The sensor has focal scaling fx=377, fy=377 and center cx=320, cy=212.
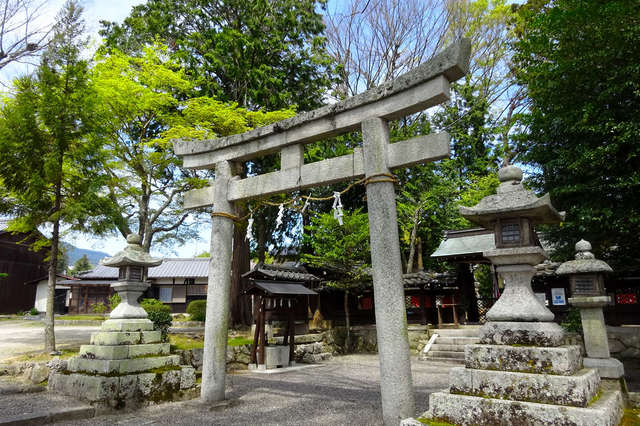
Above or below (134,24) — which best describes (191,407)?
below

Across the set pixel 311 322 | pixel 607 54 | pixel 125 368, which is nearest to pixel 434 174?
pixel 311 322

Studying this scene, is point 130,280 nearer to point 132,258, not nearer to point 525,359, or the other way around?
point 132,258

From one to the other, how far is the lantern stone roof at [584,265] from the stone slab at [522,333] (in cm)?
453

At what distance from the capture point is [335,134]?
622cm

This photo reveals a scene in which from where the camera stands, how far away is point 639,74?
8.80 m

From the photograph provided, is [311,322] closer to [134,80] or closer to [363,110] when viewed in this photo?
[134,80]

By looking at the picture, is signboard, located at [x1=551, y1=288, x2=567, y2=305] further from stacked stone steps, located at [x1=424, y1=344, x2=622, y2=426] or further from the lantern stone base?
the lantern stone base

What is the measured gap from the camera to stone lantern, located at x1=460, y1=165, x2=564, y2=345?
413cm

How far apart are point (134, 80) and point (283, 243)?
39.8ft

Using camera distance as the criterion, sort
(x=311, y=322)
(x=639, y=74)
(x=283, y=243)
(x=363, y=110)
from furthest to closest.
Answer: (x=283, y=243)
(x=311, y=322)
(x=639, y=74)
(x=363, y=110)

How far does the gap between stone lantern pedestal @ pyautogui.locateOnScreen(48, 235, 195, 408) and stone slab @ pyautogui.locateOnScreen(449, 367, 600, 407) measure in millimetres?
5450

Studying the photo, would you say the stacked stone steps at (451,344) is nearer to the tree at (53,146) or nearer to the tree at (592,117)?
the tree at (592,117)

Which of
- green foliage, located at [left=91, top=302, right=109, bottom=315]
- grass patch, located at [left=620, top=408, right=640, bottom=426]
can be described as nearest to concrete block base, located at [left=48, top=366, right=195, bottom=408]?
grass patch, located at [left=620, top=408, right=640, bottom=426]

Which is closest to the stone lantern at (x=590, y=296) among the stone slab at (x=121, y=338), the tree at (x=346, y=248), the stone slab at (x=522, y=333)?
the stone slab at (x=522, y=333)
